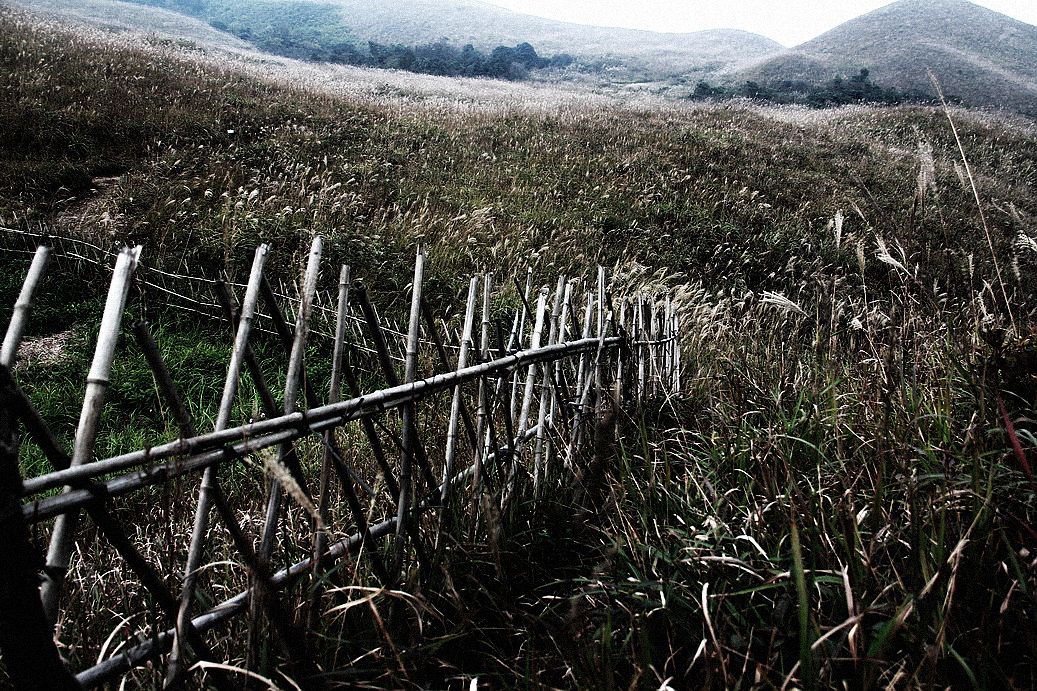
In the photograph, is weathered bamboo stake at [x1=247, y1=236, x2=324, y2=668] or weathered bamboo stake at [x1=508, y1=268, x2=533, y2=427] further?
weathered bamboo stake at [x1=508, y1=268, x2=533, y2=427]

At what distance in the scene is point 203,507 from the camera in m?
1.17

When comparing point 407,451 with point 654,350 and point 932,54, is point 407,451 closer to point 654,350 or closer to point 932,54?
point 654,350

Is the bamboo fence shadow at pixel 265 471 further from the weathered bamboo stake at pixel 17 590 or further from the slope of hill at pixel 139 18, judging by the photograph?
the slope of hill at pixel 139 18

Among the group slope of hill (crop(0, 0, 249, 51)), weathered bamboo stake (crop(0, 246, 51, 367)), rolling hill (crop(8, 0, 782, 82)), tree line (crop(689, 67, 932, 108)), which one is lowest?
weathered bamboo stake (crop(0, 246, 51, 367))

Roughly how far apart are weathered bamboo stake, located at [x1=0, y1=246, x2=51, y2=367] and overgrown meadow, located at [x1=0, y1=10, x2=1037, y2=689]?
0.54 m

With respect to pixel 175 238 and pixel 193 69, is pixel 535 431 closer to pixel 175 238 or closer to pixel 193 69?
pixel 175 238

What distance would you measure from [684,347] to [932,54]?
208 ft

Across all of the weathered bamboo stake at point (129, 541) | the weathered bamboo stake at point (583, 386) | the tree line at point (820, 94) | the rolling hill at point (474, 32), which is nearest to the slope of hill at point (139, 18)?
the rolling hill at point (474, 32)

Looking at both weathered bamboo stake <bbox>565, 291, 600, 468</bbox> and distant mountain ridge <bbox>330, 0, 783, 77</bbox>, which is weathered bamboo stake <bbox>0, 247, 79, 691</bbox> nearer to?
weathered bamboo stake <bbox>565, 291, 600, 468</bbox>

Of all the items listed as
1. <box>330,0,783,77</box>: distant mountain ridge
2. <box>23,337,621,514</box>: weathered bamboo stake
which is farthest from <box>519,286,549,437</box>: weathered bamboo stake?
<box>330,0,783,77</box>: distant mountain ridge

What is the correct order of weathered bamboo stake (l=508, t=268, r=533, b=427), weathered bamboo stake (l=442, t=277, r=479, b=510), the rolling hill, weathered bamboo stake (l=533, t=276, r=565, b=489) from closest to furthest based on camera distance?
1. weathered bamboo stake (l=442, t=277, r=479, b=510)
2. weathered bamboo stake (l=533, t=276, r=565, b=489)
3. weathered bamboo stake (l=508, t=268, r=533, b=427)
4. the rolling hill

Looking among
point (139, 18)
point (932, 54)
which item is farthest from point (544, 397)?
point (932, 54)

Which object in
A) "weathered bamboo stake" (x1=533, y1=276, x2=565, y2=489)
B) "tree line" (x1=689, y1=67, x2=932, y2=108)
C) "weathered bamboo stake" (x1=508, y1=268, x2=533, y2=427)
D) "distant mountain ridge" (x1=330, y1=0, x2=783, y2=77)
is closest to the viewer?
"weathered bamboo stake" (x1=533, y1=276, x2=565, y2=489)

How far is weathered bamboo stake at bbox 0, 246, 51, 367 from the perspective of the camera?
2.83ft
